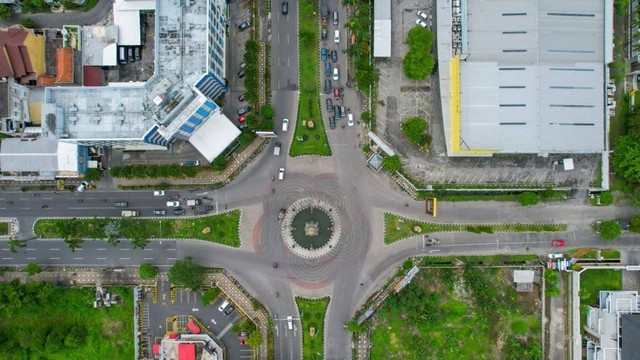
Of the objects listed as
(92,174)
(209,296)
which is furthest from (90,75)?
(209,296)

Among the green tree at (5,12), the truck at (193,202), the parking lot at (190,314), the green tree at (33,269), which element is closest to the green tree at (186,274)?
the parking lot at (190,314)

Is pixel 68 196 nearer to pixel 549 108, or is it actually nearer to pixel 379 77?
pixel 379 77

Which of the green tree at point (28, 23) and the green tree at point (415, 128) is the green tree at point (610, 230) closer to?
the green tree at point (415, 128)

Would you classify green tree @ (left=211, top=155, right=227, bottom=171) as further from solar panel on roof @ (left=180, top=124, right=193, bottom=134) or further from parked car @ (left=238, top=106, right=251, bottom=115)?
parked car @ (left=238, top=106, right=251, bottom=115)

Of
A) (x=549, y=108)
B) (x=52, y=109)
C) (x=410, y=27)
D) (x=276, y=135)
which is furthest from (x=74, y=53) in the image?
(x=549, y=108)

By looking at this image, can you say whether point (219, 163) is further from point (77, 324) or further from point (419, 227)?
point (77, 324)

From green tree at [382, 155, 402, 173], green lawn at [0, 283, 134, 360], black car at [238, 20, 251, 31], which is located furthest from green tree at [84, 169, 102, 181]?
green tree at [382, 155, 402, 173]
